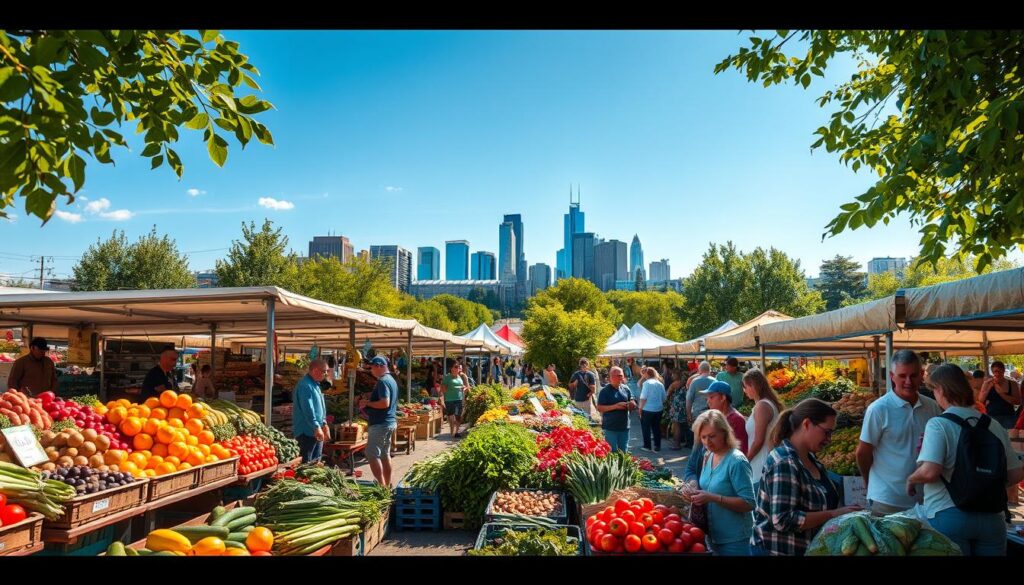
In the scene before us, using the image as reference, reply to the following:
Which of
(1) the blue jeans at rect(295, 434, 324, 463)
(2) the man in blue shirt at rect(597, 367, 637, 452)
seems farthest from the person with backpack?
(1) the blue jeans at rect(295, 434, 324, 463)

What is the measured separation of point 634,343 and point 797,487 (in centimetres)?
2100

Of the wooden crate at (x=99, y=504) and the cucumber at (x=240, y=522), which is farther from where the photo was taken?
the cucumber at (x=240, y=522)

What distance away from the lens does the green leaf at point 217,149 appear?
307cm

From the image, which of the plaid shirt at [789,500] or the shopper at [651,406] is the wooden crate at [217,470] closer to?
the plaid shirt at [789,500]

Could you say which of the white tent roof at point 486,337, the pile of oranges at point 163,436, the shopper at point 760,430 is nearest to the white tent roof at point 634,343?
the white tent roof at point 486,337

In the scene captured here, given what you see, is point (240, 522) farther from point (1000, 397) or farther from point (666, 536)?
point (1000, 397)

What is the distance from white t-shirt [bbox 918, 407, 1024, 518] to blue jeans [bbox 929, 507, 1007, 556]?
2.9 inches

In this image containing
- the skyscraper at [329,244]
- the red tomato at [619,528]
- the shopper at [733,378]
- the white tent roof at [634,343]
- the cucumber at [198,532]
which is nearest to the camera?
the red tomato at [619,528]

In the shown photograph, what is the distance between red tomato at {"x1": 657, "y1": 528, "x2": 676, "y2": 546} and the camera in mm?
3951

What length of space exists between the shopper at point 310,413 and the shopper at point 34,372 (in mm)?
4003

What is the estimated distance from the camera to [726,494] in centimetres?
400

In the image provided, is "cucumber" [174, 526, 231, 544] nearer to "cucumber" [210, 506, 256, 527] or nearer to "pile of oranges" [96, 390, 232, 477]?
"cucumber" [210, 506, 256, 527]
